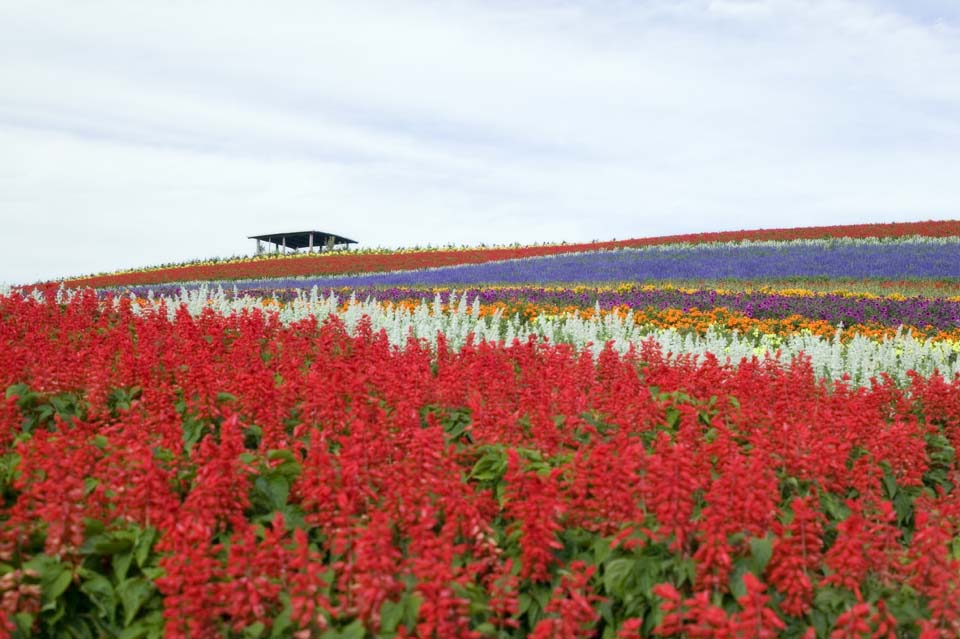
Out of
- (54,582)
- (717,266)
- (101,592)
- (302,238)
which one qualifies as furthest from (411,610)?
(302,238)

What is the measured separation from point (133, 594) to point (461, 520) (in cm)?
181

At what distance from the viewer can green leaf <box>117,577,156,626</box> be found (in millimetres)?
4523

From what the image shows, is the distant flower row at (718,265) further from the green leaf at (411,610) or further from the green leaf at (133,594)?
the green leaf at (411,610)

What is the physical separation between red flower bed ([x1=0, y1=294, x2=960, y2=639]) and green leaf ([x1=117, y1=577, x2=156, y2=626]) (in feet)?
0.05

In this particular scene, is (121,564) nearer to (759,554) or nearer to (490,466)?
(490,466)

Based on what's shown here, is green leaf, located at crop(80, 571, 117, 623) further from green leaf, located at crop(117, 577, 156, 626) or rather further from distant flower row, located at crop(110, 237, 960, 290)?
distant flower row, located at crop(110, 237, 960, 290)

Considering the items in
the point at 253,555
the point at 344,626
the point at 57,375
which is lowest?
the point at 344,626

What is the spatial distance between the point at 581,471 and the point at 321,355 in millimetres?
4085

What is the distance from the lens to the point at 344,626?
4273mm

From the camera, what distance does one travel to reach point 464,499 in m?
4.86

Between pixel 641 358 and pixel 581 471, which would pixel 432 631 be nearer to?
pixel 581 471

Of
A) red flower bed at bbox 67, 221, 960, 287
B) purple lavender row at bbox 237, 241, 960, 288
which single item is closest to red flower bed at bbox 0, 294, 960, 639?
purple lavender row at bbox 237, 241, 960, 288

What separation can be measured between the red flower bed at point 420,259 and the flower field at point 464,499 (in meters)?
30.3

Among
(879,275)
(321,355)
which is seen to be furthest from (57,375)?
(879,275)
